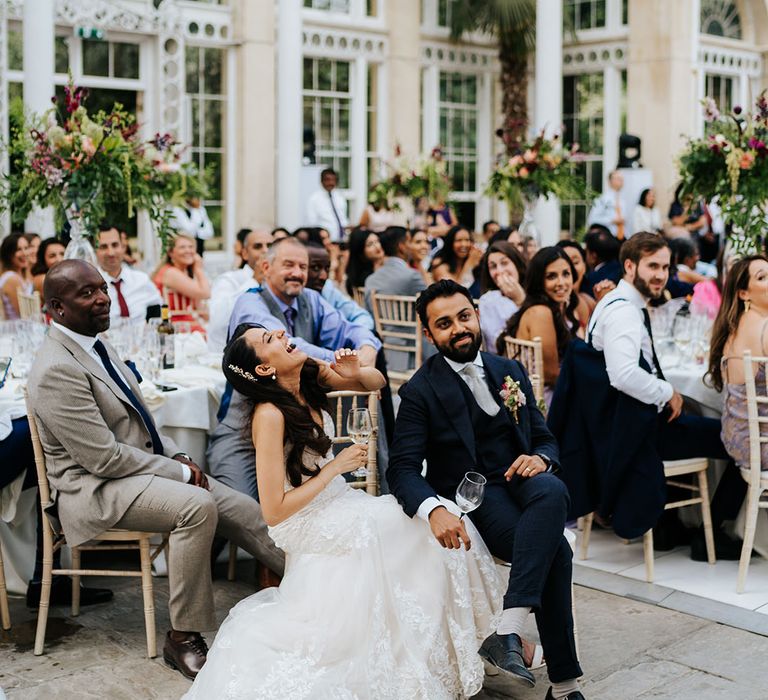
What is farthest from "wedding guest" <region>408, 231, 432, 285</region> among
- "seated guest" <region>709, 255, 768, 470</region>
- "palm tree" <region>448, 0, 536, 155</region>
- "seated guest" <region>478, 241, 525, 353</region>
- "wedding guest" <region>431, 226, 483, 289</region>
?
"palm tree" <region>448, 0, 536, 155</region>

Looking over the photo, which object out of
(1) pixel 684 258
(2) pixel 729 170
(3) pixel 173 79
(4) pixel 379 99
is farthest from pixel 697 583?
(4) pixel 379 99

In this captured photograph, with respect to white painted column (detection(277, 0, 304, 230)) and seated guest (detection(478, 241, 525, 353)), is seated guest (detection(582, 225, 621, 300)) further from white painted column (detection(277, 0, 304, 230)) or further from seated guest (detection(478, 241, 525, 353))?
white painted column (detection(277, 0, 304, 230))

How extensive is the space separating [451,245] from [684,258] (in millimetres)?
1738

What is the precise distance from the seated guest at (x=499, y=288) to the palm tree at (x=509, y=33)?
8.71 m

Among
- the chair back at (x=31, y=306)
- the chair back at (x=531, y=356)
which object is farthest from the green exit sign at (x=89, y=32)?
the chair back at (x=531, y=356)

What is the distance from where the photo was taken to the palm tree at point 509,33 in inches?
615

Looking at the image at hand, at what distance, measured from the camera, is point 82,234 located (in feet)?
19.6

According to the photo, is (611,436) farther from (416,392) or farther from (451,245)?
(451,245)

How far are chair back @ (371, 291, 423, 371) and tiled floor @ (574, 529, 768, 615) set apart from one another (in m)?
2.41

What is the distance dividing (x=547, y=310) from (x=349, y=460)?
2117 millimetres

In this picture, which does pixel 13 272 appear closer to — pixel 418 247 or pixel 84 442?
pixel 418 247

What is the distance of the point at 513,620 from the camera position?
3285mm

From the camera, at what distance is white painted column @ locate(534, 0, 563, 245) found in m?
13.8

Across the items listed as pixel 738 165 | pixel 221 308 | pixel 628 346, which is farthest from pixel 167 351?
pixel 738 165
